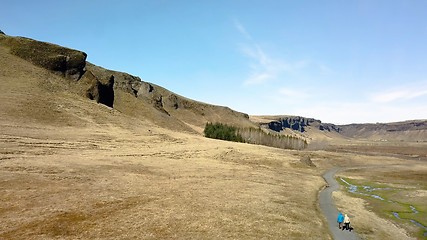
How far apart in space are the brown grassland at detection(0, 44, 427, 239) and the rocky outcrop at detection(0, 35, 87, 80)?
43558 mm

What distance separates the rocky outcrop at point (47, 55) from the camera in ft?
493

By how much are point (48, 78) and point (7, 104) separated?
3916 centimetres

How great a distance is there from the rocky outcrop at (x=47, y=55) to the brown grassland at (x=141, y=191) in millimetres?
43558

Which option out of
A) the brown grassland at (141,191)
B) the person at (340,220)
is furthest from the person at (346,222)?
the brown grassland at (141,191)

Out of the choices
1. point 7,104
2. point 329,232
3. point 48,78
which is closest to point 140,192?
point 329,232

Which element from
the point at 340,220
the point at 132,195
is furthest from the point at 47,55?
the point at 340,220

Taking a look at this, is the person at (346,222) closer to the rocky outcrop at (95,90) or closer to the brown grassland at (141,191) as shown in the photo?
→ the brown grassland at (141,191)

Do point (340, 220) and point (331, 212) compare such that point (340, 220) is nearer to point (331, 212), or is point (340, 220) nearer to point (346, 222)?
point (346, 222)

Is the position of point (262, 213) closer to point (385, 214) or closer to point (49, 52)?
point (385, 214)

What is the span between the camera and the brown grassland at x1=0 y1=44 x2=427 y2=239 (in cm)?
3434

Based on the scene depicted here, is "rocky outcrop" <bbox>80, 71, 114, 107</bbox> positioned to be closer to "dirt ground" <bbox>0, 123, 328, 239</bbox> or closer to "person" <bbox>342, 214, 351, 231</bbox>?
"dirt ground" <bbox>0, 123, 328, 239</bbox>

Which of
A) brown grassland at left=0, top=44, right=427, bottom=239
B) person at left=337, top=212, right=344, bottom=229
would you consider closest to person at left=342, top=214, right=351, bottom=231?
person at left=337, top=212, right=344, bottom=229

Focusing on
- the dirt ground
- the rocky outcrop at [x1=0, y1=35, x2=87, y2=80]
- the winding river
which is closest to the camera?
the dirt ground

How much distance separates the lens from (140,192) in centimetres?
4878
